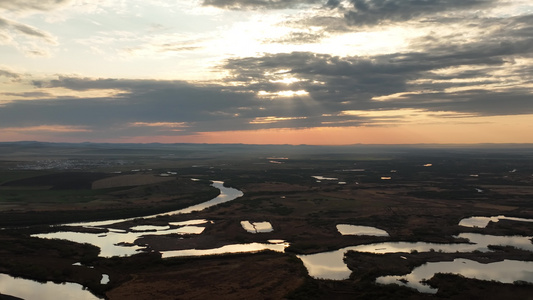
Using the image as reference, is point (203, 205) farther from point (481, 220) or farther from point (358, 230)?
point (481, 220)

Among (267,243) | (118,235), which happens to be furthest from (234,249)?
(118,235)

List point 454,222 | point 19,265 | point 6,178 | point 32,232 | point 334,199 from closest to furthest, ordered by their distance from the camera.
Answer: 1. point 19,265
2. point 32,232
3. point 454,222
4. point 334,199
5. point 6,178

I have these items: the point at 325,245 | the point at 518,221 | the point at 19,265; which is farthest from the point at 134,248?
the point at 518,221

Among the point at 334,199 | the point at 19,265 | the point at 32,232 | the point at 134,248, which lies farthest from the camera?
the point at 334,199

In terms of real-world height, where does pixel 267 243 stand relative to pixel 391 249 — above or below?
below

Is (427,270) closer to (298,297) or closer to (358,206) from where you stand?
(298,297)

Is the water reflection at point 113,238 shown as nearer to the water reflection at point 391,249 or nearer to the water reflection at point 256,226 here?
the water reflection at point 256,226

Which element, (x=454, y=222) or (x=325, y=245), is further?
(x=454, y=222)
